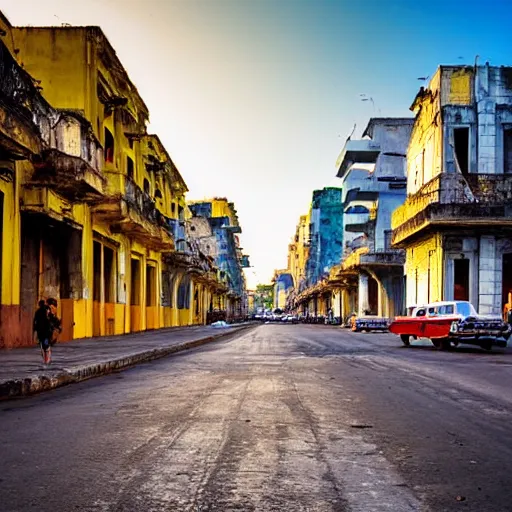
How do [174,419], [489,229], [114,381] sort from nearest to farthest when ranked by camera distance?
[174,419] < [114,381] < [489,229]

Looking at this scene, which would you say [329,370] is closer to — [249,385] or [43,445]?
[249,385]

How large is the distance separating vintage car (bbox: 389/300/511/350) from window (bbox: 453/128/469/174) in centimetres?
1249

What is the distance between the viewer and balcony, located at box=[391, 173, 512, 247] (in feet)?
104

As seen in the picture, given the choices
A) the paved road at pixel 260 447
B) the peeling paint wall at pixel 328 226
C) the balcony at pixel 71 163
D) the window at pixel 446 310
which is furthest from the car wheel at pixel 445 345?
the peeling paint wall at pixel 328 226

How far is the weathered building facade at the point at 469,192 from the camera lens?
3203 centimetres

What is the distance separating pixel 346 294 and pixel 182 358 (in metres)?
56.2

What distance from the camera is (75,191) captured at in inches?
879

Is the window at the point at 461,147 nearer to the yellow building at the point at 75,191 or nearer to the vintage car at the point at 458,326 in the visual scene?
the vintage car at the point at 458,326

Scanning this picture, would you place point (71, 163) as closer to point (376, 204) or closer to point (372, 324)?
point (372, 324)

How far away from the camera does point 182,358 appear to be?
59.5ft

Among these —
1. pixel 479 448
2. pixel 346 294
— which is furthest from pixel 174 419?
pixel 346 294

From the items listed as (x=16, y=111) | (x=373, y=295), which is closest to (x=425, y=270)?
(x=373, y=295)

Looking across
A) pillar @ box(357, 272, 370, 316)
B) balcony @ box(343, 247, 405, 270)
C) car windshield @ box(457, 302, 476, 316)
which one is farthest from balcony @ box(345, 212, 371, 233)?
car windshield @ box(457, 302, 476, 316)

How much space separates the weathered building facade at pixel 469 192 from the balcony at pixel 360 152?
28728mm
